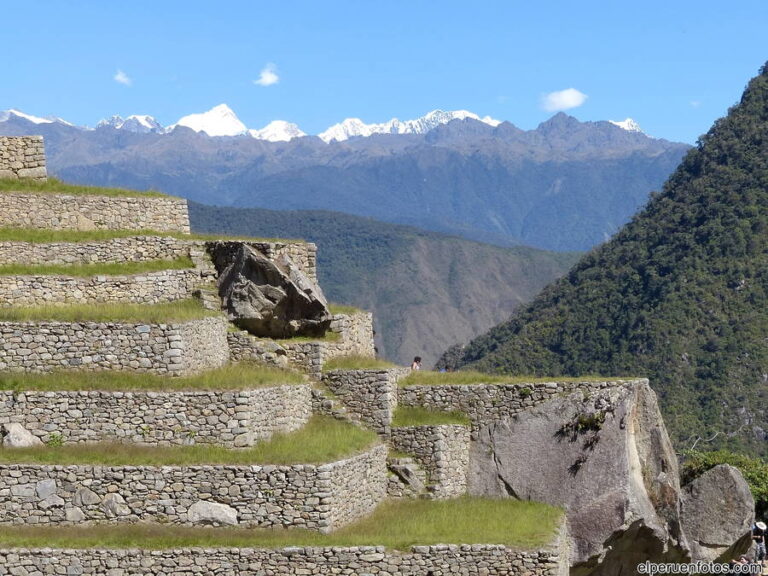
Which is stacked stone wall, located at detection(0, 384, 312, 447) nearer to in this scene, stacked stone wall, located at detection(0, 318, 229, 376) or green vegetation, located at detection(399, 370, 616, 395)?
stacked stone wall, located at detection(0, 318, 229, 376)

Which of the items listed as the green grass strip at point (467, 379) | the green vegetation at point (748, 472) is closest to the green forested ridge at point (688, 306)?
the green vegetation at point (748, 472)

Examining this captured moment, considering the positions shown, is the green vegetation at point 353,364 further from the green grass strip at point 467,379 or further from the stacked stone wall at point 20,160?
Result: the stacked stone wall at point 20,160

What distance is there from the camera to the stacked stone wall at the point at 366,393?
3375cm

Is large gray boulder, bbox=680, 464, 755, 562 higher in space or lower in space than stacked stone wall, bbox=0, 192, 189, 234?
lower

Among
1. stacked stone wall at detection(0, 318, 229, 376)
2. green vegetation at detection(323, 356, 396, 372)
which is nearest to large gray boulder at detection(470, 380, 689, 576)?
green vegetation at detection(323, 356, 396, 372)

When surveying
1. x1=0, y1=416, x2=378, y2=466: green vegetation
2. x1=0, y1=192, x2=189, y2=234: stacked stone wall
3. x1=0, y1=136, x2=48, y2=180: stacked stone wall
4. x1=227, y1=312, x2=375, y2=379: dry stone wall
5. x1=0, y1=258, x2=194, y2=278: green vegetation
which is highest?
x1=0, y1=136, x2=48, y2=180: stacked stone wall

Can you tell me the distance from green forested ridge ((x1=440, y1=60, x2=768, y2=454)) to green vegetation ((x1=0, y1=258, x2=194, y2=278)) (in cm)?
4330

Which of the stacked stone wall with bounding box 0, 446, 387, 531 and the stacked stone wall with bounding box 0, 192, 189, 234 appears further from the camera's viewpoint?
the stacked stone wall with bounding box 0, 192, 189, 234

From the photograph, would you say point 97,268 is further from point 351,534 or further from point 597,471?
point 597,471

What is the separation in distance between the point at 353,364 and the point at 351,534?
6364mm

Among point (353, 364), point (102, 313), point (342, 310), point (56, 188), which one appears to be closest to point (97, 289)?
point (102, 313)

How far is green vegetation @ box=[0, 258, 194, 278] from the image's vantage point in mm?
33062

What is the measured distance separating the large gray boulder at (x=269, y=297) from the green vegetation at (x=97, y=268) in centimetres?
145

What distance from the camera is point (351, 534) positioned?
2934 cm
